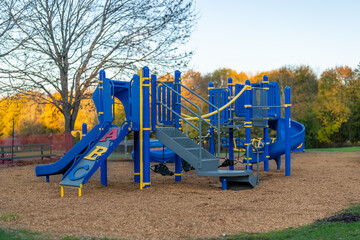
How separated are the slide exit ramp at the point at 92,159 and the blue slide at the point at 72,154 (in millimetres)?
417

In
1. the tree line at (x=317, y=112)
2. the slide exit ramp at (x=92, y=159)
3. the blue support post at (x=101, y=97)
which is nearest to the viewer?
the slide exit ramp at (x=92, y=159)

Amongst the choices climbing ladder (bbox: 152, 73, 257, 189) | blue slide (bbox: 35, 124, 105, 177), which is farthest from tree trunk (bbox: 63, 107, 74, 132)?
climbing ladder (bbox: 152, 73, 257, 189)

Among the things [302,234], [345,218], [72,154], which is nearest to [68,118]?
[72,154]

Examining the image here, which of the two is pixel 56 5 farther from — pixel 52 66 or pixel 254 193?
pixel 254 193

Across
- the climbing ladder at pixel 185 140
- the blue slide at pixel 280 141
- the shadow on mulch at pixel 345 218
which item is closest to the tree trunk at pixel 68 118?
the climbing ladder at pixel 185 140

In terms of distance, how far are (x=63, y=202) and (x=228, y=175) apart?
3.71 metres

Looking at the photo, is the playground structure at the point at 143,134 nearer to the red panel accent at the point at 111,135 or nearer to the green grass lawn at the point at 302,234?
the red panel accent at the point at 111,135

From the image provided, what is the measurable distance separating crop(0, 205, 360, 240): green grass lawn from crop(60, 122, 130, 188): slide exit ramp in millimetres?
2877

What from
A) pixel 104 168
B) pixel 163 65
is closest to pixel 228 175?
pixel 104 168

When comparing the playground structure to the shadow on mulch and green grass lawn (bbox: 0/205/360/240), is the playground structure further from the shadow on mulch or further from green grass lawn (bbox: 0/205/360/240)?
the shadow on mulch

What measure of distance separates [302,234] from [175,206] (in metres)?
2.63

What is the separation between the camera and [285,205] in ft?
25.3

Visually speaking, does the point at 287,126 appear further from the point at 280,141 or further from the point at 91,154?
the point at 91,154

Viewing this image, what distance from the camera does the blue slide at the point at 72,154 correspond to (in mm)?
10320
